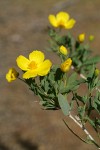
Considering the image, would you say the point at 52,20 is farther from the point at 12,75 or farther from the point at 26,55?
the point at 26,55

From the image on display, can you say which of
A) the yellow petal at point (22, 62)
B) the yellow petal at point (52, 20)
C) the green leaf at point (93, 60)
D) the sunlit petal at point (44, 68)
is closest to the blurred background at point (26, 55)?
the yellow petal at point (52, 20)

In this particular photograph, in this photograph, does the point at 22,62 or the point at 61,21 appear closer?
the point at 22,62

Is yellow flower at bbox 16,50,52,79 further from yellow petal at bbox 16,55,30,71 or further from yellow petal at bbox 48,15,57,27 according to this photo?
yellow petal at bbox 48,15,57,27

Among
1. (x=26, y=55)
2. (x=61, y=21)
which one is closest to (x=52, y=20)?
(x=61, y=21)

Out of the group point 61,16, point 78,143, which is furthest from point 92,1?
point 61,16

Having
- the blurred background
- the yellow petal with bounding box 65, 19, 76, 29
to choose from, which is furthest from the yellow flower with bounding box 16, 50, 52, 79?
the blurred background

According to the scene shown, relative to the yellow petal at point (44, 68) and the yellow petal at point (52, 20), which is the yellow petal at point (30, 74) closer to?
the yellow petal at point (44, 68)

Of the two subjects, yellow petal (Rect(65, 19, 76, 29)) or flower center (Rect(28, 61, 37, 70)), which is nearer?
flower center (Rect(28, 61, 37, 70))
